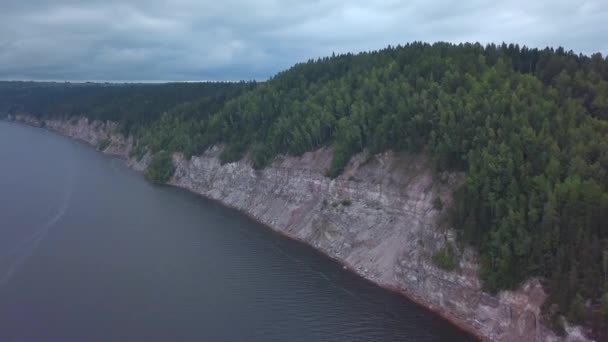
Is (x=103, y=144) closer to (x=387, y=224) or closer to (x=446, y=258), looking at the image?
(x=387, y=224)

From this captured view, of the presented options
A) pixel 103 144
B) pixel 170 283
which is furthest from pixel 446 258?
pixel 103 144

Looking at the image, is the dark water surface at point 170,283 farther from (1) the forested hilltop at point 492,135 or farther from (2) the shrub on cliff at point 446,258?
(1) the forested hilltop at point 492,135

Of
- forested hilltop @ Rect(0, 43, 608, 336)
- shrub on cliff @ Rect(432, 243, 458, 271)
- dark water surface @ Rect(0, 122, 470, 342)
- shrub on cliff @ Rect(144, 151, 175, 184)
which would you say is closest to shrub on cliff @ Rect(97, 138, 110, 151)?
shrub on cliff @ Rect(144, 151, 175, 184)

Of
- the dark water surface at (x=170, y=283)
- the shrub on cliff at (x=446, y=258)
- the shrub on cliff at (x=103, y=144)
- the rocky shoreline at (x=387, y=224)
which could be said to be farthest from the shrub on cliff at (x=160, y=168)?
the shrub on cliff at (x=446, y=258)

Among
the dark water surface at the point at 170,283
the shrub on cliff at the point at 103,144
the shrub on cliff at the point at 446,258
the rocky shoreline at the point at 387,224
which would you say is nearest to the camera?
the rocky shoreline at the point at 387,224

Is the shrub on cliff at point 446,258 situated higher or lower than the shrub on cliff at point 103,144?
lower

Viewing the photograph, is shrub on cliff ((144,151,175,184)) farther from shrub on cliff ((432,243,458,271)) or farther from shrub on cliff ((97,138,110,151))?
shrub on cliff ((432,243,458,271))
